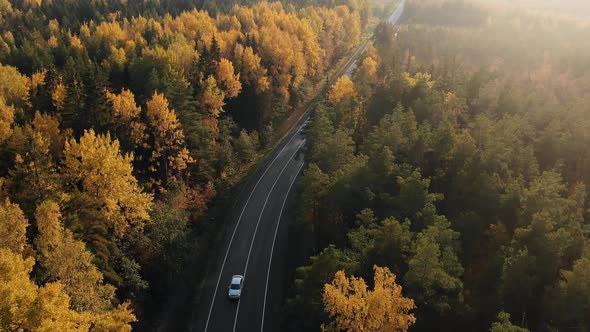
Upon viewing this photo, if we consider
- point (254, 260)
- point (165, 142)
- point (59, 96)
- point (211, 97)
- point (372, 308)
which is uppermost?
point (211, 97)

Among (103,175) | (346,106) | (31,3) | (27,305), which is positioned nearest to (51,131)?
(103,175)

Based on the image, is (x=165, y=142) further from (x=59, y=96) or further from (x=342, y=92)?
(x=342, y=92)

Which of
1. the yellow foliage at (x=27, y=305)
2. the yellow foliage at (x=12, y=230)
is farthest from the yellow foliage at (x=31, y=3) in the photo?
the yellow foliage at (x=27, y=305)

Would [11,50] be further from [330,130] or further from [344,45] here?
[344,45]

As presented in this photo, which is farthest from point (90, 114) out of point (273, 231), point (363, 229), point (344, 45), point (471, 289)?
point (344, 45)

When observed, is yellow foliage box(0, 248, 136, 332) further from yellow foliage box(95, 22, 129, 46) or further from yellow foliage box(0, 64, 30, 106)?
yellow foliage box(95, 22, 129, 46)

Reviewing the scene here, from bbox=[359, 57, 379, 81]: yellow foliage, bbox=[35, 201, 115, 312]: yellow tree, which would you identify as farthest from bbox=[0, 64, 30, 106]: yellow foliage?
bbox=[359, 57, 379, 81]: yellow foliage

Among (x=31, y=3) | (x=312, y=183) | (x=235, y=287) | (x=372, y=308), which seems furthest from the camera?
(x=31, y=3)
